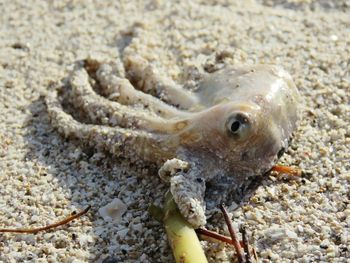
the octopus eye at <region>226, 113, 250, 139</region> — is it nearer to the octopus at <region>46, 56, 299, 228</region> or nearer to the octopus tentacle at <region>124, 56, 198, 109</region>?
the octopus at <region>46, 56, 299, 228</region>

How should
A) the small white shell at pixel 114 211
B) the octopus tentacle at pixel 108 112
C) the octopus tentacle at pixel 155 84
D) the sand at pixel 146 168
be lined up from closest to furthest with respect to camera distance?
the sand at pixel 146 168
the small white shell at pixel 114 211
the octopus tentacle at pixel 108 112
the octopus tentacle at pixel 155 84

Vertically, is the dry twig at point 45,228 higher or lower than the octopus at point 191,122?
lower

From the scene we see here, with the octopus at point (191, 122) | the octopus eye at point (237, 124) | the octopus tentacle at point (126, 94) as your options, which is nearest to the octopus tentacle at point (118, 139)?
the octopus at point (191, 122)

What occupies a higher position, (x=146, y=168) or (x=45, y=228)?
(x=146, y=168)

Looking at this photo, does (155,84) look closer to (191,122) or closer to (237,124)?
(191,122)

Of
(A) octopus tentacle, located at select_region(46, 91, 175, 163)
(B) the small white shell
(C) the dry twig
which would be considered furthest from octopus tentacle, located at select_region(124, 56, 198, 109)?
(C) the dry twig

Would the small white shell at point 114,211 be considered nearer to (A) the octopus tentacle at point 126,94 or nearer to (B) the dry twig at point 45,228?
(B) the dry twig at point 45,228

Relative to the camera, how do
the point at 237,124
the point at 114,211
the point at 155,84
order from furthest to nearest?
the point at 155,84 < the point at 114,211 < the point at 237,124

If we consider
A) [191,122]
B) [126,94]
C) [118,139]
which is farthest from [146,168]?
[126,94]
